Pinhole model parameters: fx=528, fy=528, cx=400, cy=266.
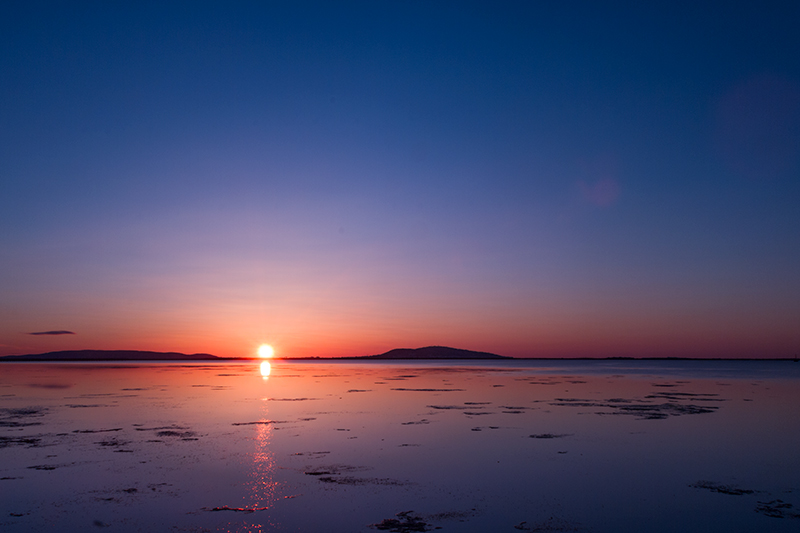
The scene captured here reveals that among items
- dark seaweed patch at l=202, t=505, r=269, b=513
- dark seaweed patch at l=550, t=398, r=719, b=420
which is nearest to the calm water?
dark seaweed patch at l=202, t=505, r=269, b=513

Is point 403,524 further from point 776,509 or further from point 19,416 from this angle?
point 19,416

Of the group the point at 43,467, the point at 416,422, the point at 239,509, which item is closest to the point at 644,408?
the point at 416,422

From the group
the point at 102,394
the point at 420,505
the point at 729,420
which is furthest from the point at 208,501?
the point at 102,394

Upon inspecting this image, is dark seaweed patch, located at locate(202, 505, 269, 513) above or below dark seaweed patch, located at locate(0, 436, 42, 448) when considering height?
above

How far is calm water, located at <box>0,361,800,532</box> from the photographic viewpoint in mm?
5742

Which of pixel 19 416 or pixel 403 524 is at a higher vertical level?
pixel 403 524

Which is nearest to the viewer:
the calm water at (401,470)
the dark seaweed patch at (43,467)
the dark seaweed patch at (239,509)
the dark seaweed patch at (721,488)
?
the calm water at (401,470)

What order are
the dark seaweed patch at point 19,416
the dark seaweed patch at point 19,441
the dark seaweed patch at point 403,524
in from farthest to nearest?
the dark seaweed patch at point 19,416 → the dark seaweed patch at point 19,441 → the dark seaweed patch at point 403,524

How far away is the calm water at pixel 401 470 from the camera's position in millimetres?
5742

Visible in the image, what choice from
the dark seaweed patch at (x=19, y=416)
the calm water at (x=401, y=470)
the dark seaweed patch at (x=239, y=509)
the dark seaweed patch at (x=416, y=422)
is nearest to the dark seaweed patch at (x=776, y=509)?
the calm water at (x=401, y=470)

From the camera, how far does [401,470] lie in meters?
7.82

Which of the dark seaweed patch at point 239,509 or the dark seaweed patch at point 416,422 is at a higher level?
the dark seaweed patch at point 239,509

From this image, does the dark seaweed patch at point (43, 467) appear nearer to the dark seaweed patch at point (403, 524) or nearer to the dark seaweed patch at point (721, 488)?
the dark seaweed patch at point (403, 524)

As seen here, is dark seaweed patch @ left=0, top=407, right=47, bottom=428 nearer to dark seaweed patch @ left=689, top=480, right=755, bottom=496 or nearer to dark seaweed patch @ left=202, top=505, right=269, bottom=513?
dark seaweed patch @ left=202, top=505, right=269, bottom=513
